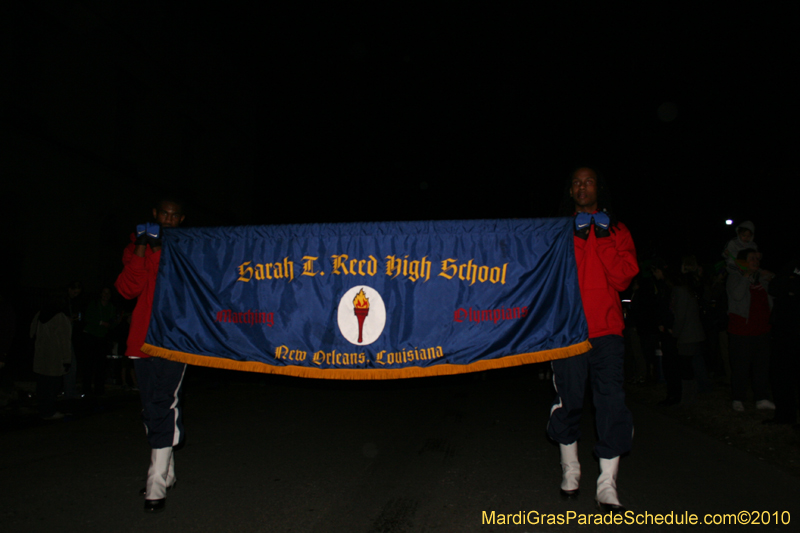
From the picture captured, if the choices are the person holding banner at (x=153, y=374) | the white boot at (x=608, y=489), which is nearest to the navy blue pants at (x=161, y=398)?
the person holding banner at (x=153, y=374)

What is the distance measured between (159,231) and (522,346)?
107 inches

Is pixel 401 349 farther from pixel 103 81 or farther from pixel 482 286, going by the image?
pixel 103 81

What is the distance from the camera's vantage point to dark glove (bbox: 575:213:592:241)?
148 inches

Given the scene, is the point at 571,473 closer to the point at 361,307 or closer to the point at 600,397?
the point at 600,397

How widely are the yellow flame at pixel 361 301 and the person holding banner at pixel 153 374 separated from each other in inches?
51.6

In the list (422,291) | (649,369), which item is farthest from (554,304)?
(649,369)

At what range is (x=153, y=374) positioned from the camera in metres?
3.89

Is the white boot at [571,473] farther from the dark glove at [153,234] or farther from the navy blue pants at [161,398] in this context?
the dark glove at [153,234]

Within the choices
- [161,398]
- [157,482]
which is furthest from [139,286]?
[157,482]

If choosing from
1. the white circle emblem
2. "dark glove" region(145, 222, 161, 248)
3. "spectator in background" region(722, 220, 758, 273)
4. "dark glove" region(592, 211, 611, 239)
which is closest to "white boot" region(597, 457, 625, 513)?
"dark glove" region(592, 211, 611, 239)

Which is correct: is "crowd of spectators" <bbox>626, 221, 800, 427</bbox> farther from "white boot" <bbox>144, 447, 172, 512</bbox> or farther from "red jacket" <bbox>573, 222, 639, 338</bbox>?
"white boot" <bbox>144, 447, 172, 512</bbox>

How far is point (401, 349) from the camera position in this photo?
12.5ft

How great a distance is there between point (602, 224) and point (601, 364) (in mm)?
927

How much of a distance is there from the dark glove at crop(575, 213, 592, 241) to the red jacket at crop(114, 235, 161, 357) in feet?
9.98
